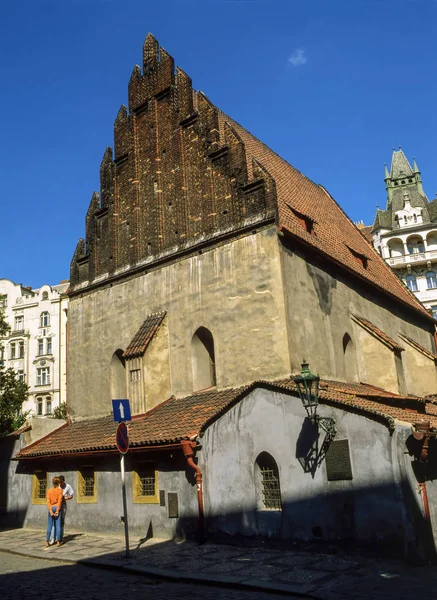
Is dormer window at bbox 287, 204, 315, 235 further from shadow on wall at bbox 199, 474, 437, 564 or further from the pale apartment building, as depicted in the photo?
the pale apartment building

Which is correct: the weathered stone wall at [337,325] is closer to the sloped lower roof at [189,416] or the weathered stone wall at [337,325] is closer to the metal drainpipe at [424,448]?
the sloped lower roof at [189,416]

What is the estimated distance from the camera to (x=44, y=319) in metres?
51.0

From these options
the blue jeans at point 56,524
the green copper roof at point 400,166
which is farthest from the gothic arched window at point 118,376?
the green copper roof at point 400,166

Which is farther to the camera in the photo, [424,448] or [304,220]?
[304,220]

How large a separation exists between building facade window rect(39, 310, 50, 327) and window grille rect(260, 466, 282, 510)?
41337mm

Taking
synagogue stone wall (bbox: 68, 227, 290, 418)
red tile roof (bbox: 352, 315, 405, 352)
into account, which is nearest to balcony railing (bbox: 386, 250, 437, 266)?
red tile roof (bbox: 352, 315, 405, 352)

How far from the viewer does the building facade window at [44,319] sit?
5075 cm

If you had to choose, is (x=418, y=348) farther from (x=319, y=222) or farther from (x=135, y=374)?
(x=135, y=374)

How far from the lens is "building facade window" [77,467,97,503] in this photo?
618 inches

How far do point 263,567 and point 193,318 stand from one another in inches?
314

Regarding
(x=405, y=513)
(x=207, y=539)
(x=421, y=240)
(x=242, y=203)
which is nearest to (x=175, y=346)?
(x=242, y=203)

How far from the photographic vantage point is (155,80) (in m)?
20.2

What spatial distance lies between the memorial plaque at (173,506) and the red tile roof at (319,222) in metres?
7.33

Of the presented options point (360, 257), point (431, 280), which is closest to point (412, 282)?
point (431, 280)
